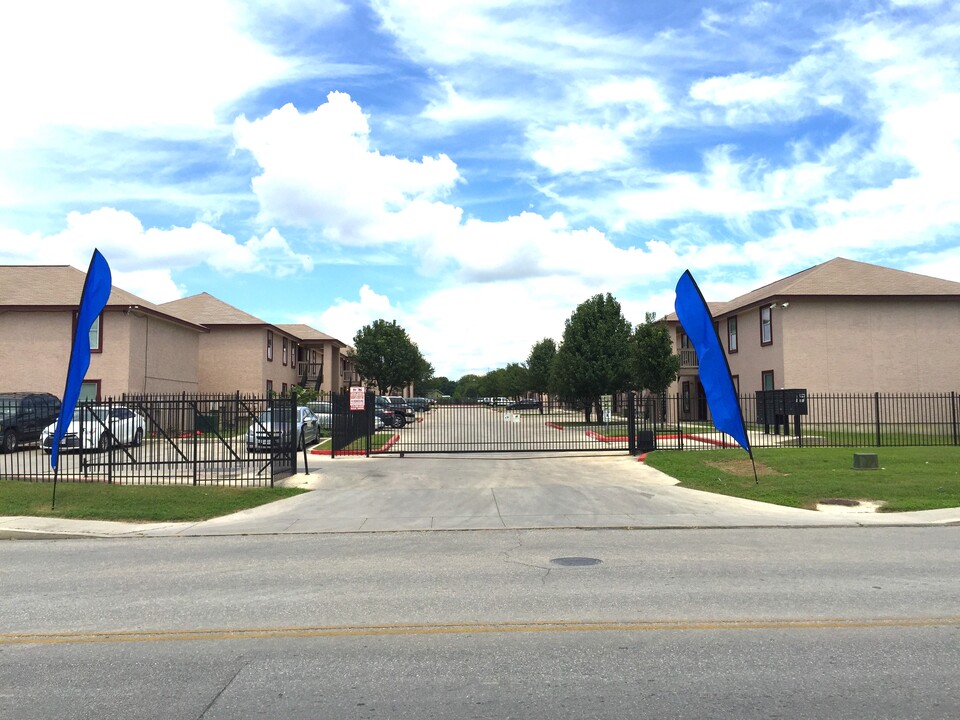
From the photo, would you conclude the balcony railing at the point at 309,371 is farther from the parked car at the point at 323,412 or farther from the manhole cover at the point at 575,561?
the manhole cover at the point at 575,561

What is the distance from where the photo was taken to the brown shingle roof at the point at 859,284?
3155cm

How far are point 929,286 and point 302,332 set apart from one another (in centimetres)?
4688

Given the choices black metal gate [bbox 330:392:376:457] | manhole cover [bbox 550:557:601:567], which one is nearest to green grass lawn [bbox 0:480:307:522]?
black metal gate [bbox 330:392:376:457]

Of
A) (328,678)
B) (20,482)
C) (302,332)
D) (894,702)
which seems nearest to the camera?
(894,702)

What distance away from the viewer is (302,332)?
2498 inches

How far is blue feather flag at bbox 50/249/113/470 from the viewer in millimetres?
13609

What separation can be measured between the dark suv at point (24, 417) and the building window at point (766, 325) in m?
28.6

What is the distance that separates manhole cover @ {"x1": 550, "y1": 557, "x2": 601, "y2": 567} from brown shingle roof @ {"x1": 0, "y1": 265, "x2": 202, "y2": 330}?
89.3ft

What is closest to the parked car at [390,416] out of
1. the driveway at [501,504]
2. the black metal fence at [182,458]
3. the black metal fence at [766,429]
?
the black metal fence at [766,429]

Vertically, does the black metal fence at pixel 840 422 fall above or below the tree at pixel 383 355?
below

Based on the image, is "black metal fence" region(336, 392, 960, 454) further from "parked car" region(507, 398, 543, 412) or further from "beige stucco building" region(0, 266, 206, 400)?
"beige stucco building" region(0, 266, 206, 400)

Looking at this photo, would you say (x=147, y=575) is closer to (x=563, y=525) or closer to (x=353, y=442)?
(x=563, y=525)

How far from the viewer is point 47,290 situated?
32562 mm

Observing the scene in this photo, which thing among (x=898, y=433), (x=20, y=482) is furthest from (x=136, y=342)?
(x=898, y=433)
